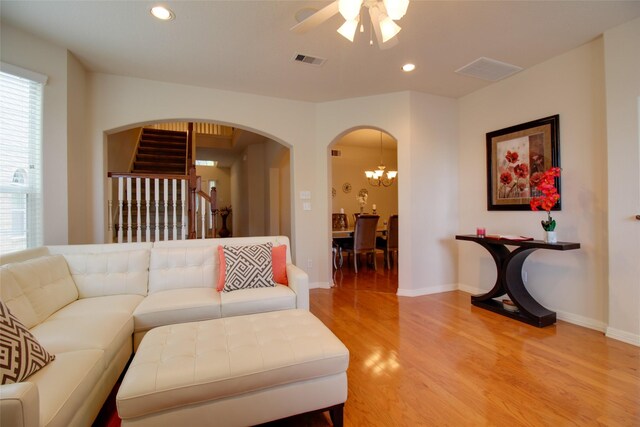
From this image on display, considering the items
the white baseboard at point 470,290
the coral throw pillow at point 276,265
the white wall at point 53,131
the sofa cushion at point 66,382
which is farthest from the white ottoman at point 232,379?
the white baseboard at point 470,290

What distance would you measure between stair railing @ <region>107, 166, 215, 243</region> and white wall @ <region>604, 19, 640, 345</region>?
4.34 meters

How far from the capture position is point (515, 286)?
3086 mm

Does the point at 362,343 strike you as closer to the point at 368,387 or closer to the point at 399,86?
the point at 368,387

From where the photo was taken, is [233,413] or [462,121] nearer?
[233,413]

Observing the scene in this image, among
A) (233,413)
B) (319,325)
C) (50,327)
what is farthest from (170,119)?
(233,413)

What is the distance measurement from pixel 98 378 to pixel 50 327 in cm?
55

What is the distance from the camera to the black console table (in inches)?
111

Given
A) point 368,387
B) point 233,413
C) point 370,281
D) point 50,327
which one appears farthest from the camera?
point 370,281

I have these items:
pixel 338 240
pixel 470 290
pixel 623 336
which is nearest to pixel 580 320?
pixel 623 336

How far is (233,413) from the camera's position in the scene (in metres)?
1.37

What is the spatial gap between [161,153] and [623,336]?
735 cm

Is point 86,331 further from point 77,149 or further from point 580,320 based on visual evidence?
point 580,320

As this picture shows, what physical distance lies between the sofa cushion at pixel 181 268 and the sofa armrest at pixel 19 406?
5.44 feet

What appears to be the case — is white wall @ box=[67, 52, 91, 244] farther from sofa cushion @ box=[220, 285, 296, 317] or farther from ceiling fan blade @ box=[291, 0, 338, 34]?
ceiling fan blade @ box=[291, 0, 338, 34]
